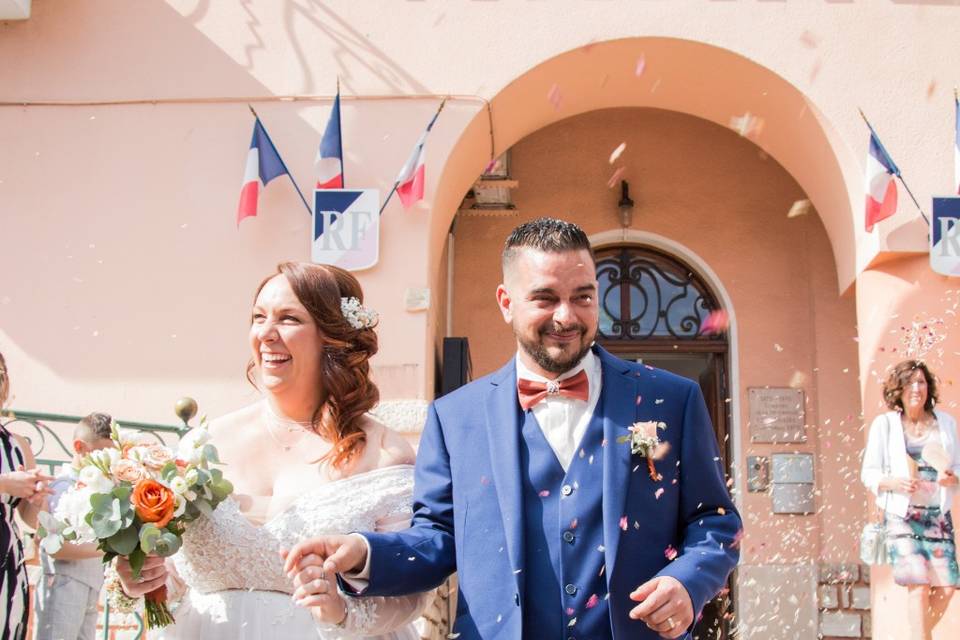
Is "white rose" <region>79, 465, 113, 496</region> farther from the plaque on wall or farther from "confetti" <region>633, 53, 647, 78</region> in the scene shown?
the plaque on wall

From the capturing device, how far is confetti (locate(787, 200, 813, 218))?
9648 mm

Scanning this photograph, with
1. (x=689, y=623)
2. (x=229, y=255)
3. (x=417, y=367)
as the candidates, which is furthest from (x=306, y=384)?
(x=229, y=255)

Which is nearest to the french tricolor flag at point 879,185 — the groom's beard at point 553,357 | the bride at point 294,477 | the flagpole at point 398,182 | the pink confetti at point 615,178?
the flagpole at point 398,182

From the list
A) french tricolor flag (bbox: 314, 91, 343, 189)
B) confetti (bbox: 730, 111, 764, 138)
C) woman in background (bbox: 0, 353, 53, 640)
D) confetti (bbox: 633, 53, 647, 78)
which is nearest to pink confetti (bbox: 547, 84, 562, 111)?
confetti (bbox: 633, 53, 647, 78)

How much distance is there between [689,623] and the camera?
2.62m

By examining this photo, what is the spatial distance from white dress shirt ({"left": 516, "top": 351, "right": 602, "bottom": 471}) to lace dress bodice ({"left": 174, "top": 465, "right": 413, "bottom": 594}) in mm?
529

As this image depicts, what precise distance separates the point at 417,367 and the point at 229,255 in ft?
4.74

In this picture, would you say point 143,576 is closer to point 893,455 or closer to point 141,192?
point 141,192

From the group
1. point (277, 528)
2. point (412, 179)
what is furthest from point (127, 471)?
point (412, 179)

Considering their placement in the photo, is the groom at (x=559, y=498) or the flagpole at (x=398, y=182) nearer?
the groom at (x=559, y=498)

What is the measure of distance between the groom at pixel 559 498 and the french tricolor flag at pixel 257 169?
445 centimetres

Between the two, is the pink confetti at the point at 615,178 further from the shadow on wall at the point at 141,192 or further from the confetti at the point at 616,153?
the shadow on wall at the point at 141,192

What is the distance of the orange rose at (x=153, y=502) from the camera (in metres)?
2.96

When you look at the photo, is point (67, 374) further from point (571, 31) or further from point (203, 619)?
point (203, 619)
